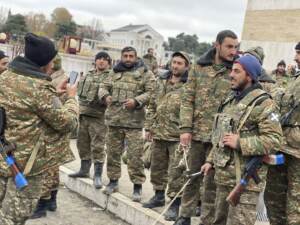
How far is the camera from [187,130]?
15.9 feet

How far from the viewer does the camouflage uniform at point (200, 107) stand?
15.4 feet

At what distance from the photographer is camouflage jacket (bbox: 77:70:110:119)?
680cm

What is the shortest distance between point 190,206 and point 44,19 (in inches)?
3007

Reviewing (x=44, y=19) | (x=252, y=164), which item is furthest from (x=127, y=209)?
(x=44, y=19)

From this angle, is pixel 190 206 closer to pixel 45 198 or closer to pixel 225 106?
pixel 225 106

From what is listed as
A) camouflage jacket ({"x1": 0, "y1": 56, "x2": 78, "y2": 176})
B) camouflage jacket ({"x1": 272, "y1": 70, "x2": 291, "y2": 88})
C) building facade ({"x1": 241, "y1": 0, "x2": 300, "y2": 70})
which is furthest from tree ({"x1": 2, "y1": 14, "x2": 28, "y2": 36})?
camouflage jacket ({"x1": 0, "y1": 56, "x2": 78, "y2": 176})

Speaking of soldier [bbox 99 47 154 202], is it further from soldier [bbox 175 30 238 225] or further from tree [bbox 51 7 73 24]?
tree [bbox 51 7 73 24]

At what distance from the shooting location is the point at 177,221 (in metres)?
4.98

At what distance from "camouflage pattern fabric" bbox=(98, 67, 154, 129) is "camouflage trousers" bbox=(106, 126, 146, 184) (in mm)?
111

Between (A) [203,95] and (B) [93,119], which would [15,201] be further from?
(B) [93,119]

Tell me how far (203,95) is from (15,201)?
217 cm

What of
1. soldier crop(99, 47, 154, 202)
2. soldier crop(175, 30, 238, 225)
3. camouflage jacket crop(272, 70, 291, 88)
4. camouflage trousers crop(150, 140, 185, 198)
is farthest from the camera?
soldier crop(99, 47, 154, 202)

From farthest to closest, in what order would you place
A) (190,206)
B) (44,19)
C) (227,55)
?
(44,19), (190,206), (227,55)

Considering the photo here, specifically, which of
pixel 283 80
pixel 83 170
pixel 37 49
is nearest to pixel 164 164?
pixel 83 170
